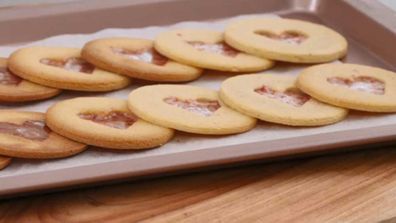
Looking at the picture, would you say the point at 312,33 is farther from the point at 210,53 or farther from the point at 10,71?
the point at 10,71

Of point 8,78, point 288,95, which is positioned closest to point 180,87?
point 288,95

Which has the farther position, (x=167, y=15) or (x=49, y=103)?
(x=167, y=15)

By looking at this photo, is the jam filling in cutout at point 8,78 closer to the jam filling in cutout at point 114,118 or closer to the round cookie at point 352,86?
the jam filling in cutout at point 114,118

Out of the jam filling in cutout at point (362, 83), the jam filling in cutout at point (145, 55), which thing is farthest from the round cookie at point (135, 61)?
the jam filling in cutout at point (362, 83)

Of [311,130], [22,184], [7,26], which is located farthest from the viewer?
[7,26]

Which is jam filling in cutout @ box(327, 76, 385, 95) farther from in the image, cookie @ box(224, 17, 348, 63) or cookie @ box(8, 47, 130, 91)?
cookie @ box(8, 47, 130, 91)

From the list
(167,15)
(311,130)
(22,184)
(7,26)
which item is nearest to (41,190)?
(22,184)

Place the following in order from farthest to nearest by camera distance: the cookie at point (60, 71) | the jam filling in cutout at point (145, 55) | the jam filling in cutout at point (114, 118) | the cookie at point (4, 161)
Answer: the jam filling in cutout at point (145, 55) < the cookie at point (60, 71) < the jam filling in cutout at point (114, 118) < the cookie at point (4, 161)
